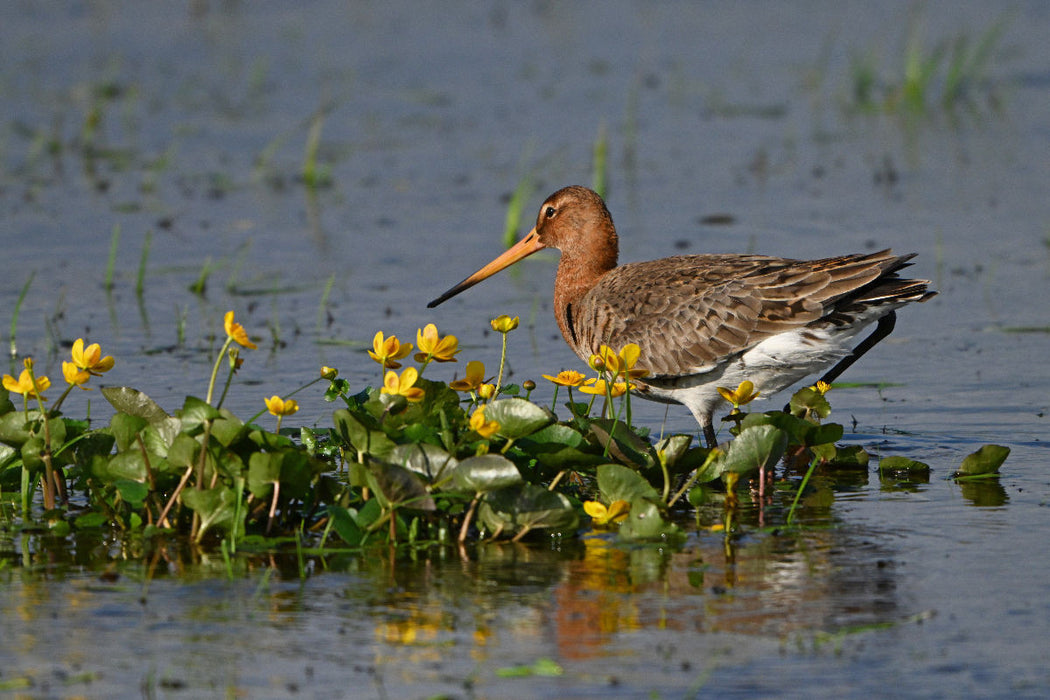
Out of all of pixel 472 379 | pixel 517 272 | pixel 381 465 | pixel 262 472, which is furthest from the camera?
pixel 517 272

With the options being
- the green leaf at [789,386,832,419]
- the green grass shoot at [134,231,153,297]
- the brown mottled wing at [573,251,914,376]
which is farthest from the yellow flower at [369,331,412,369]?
the green grass shoot at [134,231,153,297]

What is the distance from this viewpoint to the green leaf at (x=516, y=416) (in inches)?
197

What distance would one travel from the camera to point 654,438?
6.69 metres

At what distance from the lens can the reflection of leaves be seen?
4895 millimetres

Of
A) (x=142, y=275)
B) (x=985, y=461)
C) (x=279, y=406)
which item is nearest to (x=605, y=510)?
(x=279, y=406)

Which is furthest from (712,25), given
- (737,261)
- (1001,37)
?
(737,261)

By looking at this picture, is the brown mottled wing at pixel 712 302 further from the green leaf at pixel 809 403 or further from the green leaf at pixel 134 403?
the green leaf at pixel 134 403

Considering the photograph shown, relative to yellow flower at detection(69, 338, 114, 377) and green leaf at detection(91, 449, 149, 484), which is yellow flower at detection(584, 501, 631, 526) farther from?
yellow flower at detection(69, 338, 114, 377)

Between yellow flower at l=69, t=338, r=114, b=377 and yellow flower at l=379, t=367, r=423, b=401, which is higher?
yellow flower at l=69, t=338, r=114, b=377

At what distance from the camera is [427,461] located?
4941 mm

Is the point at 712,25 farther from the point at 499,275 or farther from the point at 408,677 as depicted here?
the point at 408,677

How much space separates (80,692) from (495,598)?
48.9 inches

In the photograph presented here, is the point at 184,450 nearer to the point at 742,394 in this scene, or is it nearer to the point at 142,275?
the point at 742,394

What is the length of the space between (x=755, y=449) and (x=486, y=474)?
1.03m
